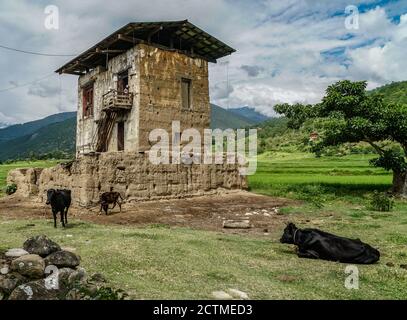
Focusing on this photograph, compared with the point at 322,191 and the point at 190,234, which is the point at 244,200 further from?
the point at 190,234

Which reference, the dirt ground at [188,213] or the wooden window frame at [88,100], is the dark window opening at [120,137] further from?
the dirt ground at [188,213]

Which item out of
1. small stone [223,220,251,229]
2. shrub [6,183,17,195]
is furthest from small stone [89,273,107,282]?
shrub [6,183,17,195]

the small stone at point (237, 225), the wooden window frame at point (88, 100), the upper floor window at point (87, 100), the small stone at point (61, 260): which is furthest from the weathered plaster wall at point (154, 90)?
the small stone at point (61, 260)

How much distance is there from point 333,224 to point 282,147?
6285cm

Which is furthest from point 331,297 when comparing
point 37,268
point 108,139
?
point 108,139

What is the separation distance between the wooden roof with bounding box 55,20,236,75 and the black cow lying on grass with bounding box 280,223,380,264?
18.0m

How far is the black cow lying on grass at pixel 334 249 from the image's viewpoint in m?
8.57

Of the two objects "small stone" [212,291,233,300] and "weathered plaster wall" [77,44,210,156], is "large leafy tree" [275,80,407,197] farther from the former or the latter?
"small stone" [212,291,233,300]

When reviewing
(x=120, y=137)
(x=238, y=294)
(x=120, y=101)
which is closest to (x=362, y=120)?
(x=120, y=101)

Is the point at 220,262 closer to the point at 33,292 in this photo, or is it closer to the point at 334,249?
the point at 334,249

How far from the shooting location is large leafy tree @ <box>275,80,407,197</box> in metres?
21.2

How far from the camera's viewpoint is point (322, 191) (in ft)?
78.2

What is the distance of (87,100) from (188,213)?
17.2 meters

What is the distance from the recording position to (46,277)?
6.29 m
